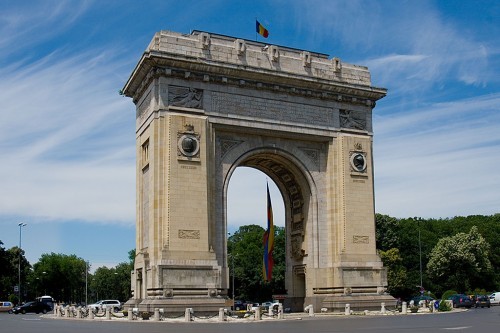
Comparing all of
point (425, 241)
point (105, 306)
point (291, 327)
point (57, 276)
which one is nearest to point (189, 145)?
point (105, 306)

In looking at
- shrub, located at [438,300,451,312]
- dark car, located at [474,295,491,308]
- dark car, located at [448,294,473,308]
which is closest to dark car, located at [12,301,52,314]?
shrub, located at [438,300,451,312]

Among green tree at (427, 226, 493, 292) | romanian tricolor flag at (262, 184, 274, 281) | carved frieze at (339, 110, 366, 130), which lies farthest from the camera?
green tree at (427, 226, 493, 292)

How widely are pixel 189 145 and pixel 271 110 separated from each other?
635 centimetres

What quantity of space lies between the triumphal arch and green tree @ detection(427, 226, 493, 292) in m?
43.5

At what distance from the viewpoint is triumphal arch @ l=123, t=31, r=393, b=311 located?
38000 millimetres

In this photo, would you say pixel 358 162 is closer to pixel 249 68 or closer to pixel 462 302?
pixel 249 68

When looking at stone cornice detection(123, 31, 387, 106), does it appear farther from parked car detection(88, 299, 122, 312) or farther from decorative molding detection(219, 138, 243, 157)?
parked car detection(88, 299, 122, 312)

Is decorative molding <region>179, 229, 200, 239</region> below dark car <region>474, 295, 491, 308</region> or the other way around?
the other way around

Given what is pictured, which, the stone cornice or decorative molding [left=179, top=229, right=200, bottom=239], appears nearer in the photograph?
decorative molding [left=179, top=229, right=200, bottom=239]

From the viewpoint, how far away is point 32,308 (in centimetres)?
6406

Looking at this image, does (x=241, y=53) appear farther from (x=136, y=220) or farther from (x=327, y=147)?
(x=136, y=220)

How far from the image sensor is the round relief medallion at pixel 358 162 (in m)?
44.3

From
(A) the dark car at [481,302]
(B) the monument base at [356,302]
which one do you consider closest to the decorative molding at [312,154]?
(B) the monument base at [356,302]

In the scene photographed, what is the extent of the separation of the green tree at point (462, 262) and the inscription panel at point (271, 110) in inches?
1819
